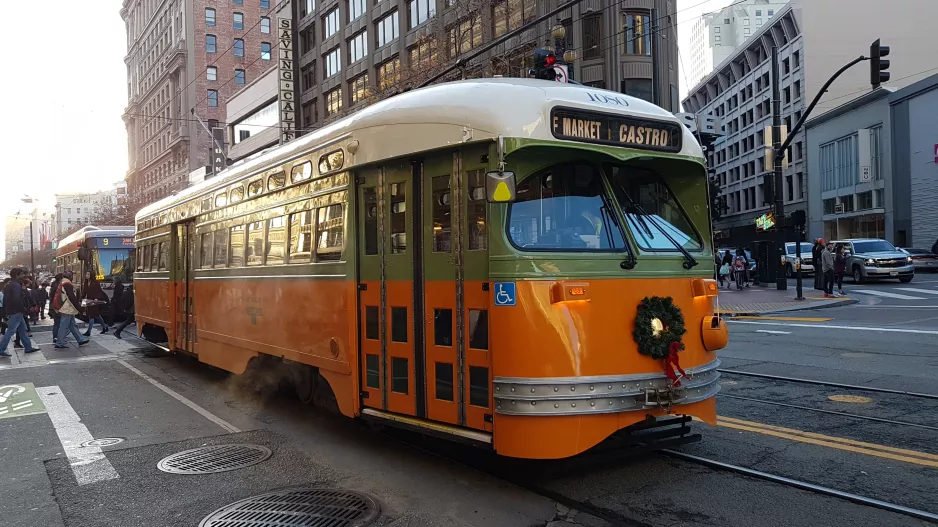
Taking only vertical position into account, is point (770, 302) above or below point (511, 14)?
below

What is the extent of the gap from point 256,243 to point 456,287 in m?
4.02

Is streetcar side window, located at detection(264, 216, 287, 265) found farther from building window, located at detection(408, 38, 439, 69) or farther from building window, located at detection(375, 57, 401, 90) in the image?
building window, located at detection(375, 57, 401, 90)

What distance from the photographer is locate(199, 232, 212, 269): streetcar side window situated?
1041cm

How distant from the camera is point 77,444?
721 centimetres

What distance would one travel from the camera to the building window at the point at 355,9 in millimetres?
49016

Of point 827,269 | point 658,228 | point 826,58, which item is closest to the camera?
point 658,228

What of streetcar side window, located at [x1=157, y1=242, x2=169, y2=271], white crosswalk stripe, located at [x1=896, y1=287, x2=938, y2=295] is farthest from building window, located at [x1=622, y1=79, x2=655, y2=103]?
streetcar side window, located at [x1=157, y1=242, x2=169, y2=271]

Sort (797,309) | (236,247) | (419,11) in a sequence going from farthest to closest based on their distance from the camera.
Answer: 1. (419,11)
2. (797,309)
3. (236,247)

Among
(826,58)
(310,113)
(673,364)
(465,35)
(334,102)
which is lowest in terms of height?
(673,364)

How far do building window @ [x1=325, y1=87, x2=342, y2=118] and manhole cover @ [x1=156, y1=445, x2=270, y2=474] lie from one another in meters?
A: 46.3

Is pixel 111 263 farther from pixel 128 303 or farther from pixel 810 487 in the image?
pixel 810 487

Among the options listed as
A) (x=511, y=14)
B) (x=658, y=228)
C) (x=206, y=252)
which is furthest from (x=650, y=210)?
(x=511, y=14)

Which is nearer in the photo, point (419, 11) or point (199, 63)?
point (419, 11)

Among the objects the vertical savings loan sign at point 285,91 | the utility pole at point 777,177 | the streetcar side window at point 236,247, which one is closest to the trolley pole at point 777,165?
the utility pole at point 777,177
